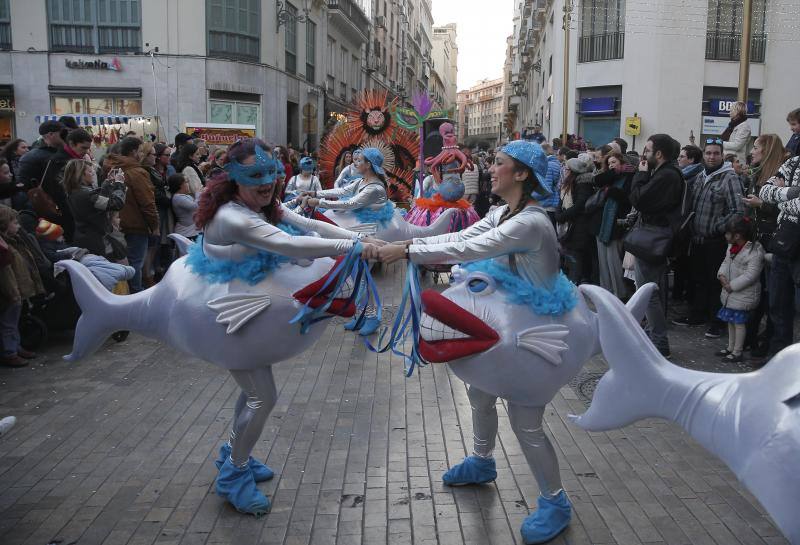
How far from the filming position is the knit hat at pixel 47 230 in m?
7.18

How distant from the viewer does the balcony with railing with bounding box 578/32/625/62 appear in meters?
23.8

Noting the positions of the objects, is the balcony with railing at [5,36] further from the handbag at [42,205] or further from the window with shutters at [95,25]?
the handbag at [42,205]

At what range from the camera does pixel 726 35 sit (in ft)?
74.6

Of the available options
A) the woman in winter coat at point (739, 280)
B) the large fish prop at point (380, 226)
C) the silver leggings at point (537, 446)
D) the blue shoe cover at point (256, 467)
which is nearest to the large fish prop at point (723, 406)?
the silver leggings at point (537, 446)

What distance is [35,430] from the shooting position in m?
5.13

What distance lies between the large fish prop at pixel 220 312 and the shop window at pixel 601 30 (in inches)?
897

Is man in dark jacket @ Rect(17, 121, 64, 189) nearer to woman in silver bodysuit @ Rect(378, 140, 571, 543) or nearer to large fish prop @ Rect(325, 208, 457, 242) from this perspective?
large fish prop @ Rect(325, 208, 457, 242)

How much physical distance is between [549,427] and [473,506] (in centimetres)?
138

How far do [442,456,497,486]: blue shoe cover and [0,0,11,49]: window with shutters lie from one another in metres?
23.7

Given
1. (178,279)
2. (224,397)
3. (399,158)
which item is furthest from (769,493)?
(399,158)

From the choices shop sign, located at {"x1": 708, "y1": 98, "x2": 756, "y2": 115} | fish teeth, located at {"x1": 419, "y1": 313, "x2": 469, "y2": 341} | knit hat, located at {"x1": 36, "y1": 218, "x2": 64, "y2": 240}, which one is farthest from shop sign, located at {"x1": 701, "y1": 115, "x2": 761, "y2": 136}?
fish teeth, located at {"x1": 419, "y1": 313, "x2": 469, "y2": 341}

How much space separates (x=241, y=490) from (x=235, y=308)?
1076 mm

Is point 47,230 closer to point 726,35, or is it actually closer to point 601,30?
point 601,30

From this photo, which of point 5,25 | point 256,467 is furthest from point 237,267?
point 5,25
